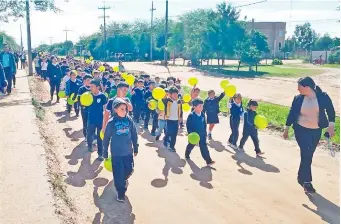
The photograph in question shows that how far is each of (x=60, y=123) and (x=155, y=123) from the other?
3194 millimetres

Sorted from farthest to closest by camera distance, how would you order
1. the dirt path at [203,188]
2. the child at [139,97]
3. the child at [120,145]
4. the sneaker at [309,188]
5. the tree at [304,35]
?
the tree at [304,35] → the child at [139,97] → the sneaker at [309,188] → the child at [120,145] → the dirt path at [203,188]

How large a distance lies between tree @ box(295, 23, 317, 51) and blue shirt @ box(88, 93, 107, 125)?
92.0 meters

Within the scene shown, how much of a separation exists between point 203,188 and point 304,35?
3799 inches

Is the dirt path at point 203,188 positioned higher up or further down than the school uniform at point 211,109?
further down

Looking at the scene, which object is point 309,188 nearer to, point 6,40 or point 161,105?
point 161,105

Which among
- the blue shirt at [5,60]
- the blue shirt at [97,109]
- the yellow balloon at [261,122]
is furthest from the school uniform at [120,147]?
the blue shirt at [5,60]

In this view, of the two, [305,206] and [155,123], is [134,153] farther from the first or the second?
[155,123]

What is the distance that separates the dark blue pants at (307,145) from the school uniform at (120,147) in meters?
2.82

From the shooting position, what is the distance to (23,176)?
5.75 m

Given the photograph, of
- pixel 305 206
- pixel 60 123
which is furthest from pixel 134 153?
pixel 60 123

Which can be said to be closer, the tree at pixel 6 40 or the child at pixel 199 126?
the child at pixel 199 126

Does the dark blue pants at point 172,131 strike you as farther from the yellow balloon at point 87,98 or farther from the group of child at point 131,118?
the yellow balloon at point 87,98

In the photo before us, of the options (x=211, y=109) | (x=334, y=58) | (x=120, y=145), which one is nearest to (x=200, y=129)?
(x=211, y=109)

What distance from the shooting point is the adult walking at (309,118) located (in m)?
5.90
